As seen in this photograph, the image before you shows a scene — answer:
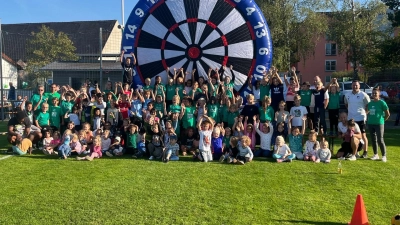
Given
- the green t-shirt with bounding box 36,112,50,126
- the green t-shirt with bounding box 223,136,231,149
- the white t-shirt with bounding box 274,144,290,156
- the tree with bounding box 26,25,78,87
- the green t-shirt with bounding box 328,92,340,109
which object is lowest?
the white t-shirt with bounding box 274,144,290,156

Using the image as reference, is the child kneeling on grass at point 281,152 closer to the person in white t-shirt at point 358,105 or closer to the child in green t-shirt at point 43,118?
the person in white t-shirt at point 358,105

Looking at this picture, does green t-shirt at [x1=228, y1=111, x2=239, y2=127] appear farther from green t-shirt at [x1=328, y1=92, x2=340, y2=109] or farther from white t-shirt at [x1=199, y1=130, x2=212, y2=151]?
green t-shirt at [x1=328, y1=92, x2=340, y2=109]

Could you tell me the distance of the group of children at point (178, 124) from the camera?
23.1ft

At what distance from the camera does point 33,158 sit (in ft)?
→ 23.6

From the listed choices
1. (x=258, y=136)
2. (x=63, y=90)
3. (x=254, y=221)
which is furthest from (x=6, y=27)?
(x=254, y=221)

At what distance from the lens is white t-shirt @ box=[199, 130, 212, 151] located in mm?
6985

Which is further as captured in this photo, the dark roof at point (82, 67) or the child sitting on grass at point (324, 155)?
the dark roof at point (82, 67)

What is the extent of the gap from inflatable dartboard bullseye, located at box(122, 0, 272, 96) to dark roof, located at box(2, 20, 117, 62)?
8510mm

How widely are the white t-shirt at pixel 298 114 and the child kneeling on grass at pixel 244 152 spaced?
1.29 m

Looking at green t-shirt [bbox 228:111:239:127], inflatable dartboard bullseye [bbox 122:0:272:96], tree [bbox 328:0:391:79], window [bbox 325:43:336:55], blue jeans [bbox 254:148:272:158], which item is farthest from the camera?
window [bbox 325:43:336:55]

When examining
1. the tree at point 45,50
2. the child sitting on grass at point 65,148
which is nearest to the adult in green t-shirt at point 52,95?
the child sitting on grass at point 65,148

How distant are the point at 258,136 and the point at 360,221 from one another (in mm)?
4150

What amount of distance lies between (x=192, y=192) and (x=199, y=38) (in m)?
5.31

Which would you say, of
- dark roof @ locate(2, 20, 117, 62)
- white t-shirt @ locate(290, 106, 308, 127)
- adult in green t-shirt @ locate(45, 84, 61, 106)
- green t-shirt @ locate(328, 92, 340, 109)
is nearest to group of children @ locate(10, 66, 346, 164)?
white t-shirt @ locate(290, 106, 308, 127)
